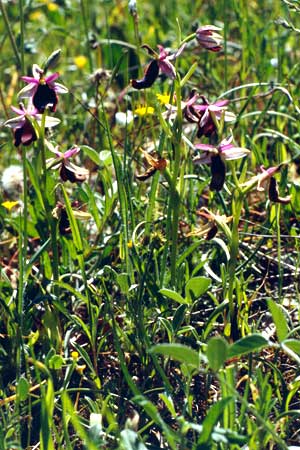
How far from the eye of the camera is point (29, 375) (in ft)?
6.66

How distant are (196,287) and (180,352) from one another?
50cm

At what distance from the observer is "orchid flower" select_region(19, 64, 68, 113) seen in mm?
2117

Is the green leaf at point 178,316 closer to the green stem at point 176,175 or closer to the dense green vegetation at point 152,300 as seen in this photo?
the dense green vegetation at point 152,300

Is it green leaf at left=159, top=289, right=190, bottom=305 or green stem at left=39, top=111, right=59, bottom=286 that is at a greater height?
green stem at left=39, top=111, right=59, bottom=286

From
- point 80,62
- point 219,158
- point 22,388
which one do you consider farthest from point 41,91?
point 80,62

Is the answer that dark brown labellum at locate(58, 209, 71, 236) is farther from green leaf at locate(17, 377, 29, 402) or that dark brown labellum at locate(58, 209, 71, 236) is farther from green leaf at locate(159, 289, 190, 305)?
green leaf at locate(17, 377, 29, 402)

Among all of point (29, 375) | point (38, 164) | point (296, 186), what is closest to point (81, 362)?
point (29, 375)

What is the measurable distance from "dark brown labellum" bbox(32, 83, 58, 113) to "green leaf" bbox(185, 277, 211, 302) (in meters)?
0.57

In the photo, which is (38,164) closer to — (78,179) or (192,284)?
(78,179)

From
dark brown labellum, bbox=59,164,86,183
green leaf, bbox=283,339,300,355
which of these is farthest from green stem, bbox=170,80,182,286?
green leaf, bbox=283,339,300,355

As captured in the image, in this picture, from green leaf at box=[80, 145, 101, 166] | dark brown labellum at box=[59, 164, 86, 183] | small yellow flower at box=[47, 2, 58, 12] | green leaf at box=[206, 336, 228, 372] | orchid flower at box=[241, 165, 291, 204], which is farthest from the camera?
small yellow flower at box=[47, 2, 58, 12]

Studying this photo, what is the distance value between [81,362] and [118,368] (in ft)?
0.39

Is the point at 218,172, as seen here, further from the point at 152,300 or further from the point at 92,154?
the point at 92,154

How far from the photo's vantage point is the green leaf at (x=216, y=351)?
5.03 feet
